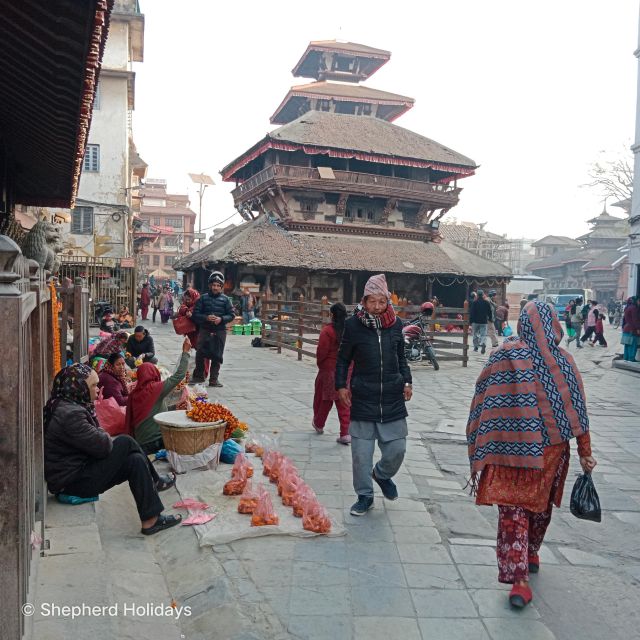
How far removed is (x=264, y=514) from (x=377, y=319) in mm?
1582

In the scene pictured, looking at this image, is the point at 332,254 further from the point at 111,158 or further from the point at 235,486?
the point at 235,486

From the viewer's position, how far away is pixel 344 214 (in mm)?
29141

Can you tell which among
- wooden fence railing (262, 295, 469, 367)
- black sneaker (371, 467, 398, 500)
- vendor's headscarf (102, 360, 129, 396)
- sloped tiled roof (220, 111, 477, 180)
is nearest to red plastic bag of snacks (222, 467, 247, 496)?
black sneaker (371, 467, 398, 500)

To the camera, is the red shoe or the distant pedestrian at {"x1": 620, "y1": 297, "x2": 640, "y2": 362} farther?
the distant pedestrian at {"x1": 620, "y1": 297, "x2": 640, "y2": 362}

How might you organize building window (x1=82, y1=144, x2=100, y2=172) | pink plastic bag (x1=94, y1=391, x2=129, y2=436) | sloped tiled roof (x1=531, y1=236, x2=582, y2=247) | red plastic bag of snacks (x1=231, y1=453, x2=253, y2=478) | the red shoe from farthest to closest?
sloped tiled roof (x1=531, y1=236, x2=582, y2=247), building window (x1=82, y1=144, x2=100, y2=172), pink plastic bag (x1=94, y1=391, x2=129, y2=436), red plastic bag of snacks (x1=231, y1=453, x2=253, y2=478), the red shoe

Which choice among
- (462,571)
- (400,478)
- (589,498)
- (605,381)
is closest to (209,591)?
(462,571)

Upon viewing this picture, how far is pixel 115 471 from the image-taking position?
13.1ft

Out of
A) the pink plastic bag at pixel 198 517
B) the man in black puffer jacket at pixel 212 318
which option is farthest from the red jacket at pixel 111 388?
the man in black puffer jacket at pixel 212 318

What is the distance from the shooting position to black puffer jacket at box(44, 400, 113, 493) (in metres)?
3.80

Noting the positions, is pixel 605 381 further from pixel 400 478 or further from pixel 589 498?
pixel 589 498

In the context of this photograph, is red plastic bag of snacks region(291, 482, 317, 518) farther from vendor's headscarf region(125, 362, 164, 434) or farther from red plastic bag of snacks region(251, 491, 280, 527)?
vendor's headscarf region(125, 362, 164, 434)

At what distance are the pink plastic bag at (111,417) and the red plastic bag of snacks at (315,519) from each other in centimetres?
241

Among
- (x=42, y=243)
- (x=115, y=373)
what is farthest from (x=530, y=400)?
(x=42, y=243)

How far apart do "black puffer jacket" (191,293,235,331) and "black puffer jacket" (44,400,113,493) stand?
5.26m
